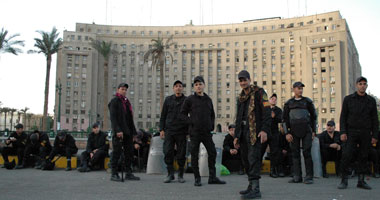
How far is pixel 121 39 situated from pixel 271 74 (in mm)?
42994

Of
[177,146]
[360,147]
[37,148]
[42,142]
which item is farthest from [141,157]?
[360,147]

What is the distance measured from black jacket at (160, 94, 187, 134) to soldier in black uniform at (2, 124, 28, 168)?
584cm

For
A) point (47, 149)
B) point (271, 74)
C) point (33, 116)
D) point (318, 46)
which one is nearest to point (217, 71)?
point (271, 74)

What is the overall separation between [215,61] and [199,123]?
297 ft

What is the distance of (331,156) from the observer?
927 cm

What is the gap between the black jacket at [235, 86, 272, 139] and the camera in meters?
5.57

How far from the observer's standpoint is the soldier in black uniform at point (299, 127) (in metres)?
7.58

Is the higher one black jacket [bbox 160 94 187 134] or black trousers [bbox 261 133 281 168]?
black jacket [bbox 160 94 187 134]

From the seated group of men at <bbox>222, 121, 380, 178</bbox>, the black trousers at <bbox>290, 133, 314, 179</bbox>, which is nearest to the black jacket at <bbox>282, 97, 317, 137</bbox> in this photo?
the black trousers at <bbox>290, 133, 314, 179</bbox>

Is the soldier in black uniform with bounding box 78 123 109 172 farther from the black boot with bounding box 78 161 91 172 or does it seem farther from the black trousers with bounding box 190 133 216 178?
the black trousers with bounding box 190 133 216 178

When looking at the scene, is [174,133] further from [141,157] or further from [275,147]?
[141,157]

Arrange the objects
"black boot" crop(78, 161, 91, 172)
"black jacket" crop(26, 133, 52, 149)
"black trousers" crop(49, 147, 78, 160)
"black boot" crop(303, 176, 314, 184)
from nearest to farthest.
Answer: "black boot" crop(303, 176, 314, 184)
"black boot" crop(78, 161, 91, 172)
"black trousers" crop(49, 147, 78, 160)
"black jacket" crop(26, 133, 52, 149)

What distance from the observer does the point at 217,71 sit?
317 feet

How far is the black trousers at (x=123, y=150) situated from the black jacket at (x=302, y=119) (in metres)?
3.72
